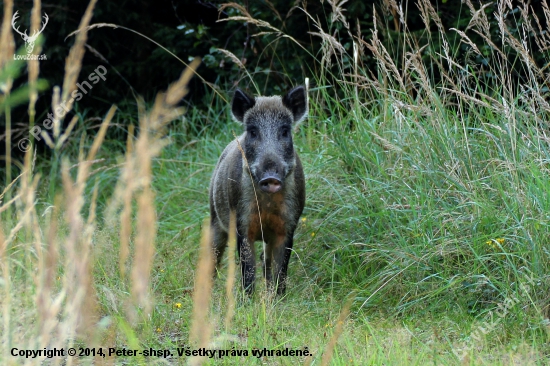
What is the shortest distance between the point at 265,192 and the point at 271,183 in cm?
32

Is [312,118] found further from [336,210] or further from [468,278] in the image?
[468,278]

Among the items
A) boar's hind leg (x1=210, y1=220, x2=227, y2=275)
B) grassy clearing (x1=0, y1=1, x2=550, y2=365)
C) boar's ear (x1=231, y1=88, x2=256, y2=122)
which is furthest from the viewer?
boar's hind leg (x1=210, y1=220, x2=227, y2=275)

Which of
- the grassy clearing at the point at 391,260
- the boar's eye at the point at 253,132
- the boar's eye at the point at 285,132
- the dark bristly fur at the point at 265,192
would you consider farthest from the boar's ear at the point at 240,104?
the grassy clearing at the point at 391,260

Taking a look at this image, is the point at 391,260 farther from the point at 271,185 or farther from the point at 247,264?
the point at 247,264

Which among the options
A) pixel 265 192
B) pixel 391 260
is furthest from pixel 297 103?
pixel 391 260

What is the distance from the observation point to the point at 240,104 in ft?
20.4

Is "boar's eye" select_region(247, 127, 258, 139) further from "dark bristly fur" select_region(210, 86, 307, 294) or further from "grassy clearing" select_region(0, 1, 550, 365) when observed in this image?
"grassy clearing" select_region(0, 1, 550, 365)

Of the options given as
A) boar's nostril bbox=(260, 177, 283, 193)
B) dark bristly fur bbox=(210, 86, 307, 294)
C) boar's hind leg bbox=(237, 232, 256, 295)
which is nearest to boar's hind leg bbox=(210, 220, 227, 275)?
dark bristly fur bbox=(210, 86, 307, 294)


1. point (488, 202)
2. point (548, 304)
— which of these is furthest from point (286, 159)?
point (548, 304)

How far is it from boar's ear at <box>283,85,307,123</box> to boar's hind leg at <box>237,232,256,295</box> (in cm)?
112

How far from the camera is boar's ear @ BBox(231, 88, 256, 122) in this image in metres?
6.11

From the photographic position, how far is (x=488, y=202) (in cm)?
511

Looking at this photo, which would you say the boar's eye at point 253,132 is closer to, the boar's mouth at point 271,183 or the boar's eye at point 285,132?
the boar's eye at point 285,132

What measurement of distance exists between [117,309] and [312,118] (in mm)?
3815
